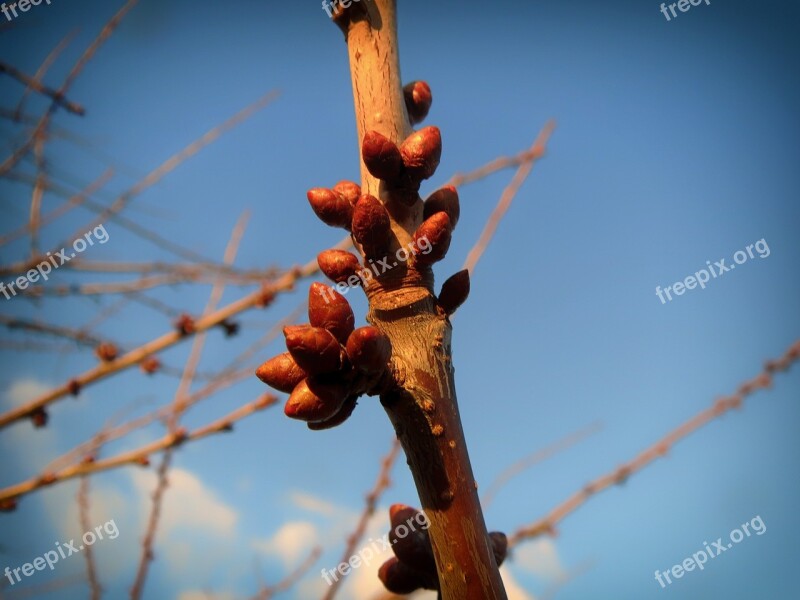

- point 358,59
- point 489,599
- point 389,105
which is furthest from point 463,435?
point 358,59

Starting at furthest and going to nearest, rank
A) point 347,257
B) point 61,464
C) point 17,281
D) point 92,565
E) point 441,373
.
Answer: point 92,565 < point 17,281 < point 61,464 < point 347,257 < point 441,373

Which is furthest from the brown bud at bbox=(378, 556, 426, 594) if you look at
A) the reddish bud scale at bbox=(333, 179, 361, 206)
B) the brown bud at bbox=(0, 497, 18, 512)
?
the brown bud at bbox=(0, 497, 18, 512)

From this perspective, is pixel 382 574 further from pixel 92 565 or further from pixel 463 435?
pixel 92 565

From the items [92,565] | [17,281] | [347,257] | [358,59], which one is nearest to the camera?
[347,257]

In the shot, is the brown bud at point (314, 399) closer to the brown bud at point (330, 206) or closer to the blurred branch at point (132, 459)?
the brown bud at point (330, 206)

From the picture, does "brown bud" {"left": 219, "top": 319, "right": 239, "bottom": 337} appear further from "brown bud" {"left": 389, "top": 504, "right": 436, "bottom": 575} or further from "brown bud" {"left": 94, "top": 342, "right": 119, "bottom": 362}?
"brown bud" {"left": 389, "top": 504, "right": 436, "bottom": 575}

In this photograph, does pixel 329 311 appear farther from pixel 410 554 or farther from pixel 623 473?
pixel 623 473

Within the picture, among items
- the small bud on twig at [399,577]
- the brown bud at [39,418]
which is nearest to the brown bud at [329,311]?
the small bud on twig at [399,577]
